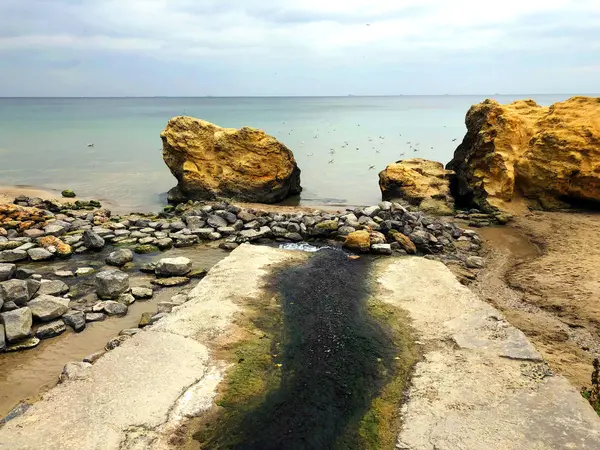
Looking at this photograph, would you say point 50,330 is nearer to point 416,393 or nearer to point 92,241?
point 92,241

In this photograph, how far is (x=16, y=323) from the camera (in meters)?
7.24

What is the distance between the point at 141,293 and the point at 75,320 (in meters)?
1.50

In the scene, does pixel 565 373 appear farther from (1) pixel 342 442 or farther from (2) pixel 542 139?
(2) pixel 542 139

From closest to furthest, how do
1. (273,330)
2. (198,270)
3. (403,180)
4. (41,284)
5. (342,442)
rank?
1. (342,442)
2. (273,330)
3. (41,284)
4. (198,270)
5. (403,180)

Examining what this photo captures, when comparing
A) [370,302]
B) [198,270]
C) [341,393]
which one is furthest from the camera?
[198,270]

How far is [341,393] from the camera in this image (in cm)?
550

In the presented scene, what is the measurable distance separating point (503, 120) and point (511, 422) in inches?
591

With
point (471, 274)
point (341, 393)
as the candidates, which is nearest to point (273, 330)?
point (341, 393)

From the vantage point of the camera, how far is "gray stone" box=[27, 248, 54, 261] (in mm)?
11023

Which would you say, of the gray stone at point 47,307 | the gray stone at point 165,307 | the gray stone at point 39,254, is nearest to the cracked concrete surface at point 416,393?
the gray stone at point 165,307

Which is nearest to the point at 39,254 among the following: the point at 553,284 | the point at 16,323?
the point at 16,323

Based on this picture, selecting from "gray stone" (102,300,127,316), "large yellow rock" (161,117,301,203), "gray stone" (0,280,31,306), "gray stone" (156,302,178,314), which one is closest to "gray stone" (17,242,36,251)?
"gray stone" (0,280,31,306)

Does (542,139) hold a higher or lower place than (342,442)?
higher

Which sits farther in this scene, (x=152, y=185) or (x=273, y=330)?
(x=152, y=185)
